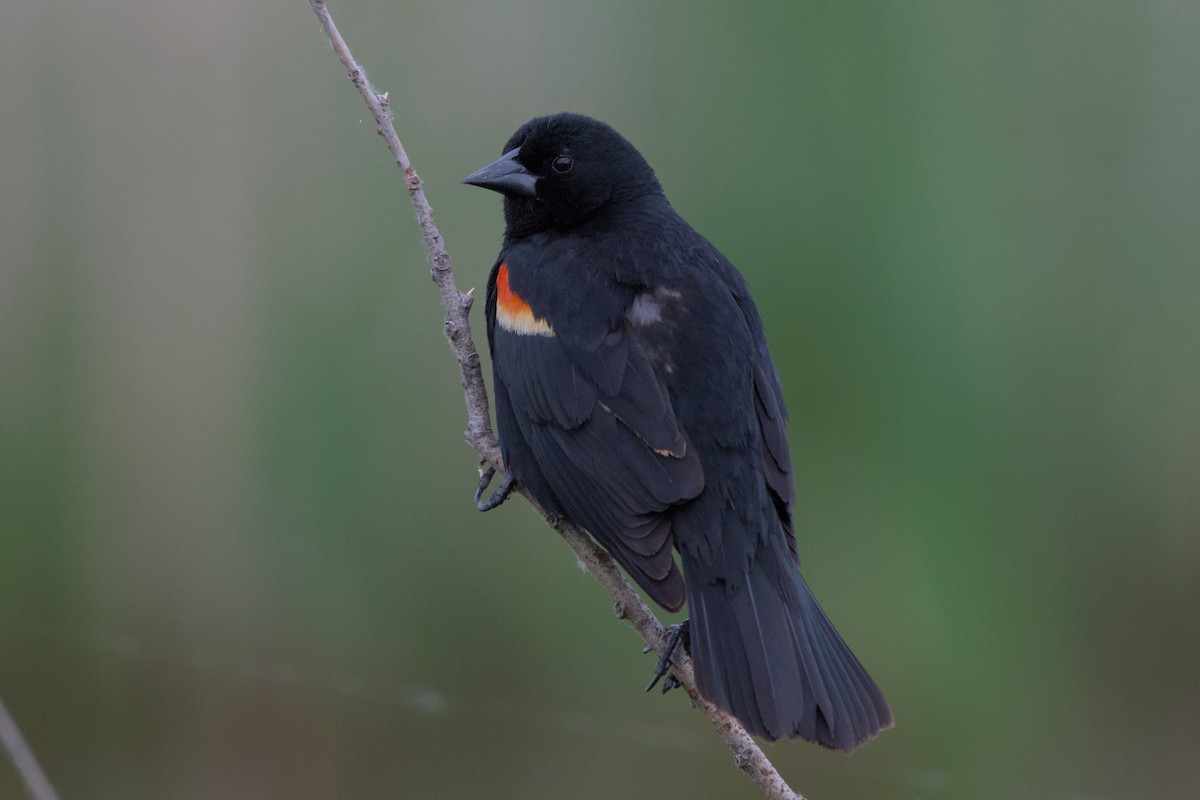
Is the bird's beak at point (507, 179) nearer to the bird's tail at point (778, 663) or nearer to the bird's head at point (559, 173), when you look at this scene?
the bird's head at point (559, 173)

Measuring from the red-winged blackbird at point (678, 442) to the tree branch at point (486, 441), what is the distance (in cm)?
4

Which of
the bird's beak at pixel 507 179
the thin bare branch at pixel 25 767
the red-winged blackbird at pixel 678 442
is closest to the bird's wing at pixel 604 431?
the red-winged blackbird at pixel 678 442

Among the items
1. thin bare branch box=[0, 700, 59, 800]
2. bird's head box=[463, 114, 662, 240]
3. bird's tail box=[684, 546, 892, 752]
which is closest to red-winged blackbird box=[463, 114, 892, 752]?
bird's tail box=[684, 546, 892, 752]

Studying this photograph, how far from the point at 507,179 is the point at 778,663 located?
1.09m

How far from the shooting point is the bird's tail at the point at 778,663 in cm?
150

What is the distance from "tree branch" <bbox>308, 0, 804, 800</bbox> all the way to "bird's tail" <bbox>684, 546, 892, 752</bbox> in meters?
0.05

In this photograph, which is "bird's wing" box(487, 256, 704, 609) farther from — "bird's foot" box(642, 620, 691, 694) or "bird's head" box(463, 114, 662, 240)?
"bird's head" box(463, 114, 662, 240)

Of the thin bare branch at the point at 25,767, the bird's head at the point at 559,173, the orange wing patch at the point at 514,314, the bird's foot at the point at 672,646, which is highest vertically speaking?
the bird's head at the point at 559,173

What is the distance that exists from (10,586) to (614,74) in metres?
1.92

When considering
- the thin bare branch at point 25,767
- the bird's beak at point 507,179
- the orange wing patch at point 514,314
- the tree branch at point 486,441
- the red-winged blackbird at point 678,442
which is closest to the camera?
the thin bare branch at point 25,767

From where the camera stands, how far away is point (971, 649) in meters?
2.50

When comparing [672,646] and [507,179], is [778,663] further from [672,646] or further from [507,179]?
[507,179]

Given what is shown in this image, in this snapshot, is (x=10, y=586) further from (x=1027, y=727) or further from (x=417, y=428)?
(x=1027, y=727)

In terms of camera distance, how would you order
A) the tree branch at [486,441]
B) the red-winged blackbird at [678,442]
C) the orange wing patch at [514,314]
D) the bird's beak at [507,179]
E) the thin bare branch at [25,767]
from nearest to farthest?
the thin bare branch at [25,767] → the tree branch at [486,441] → the red-winged blackbird at [678,442] → the orange wing patch at [514,314] → the bird's beak at [507,179]
